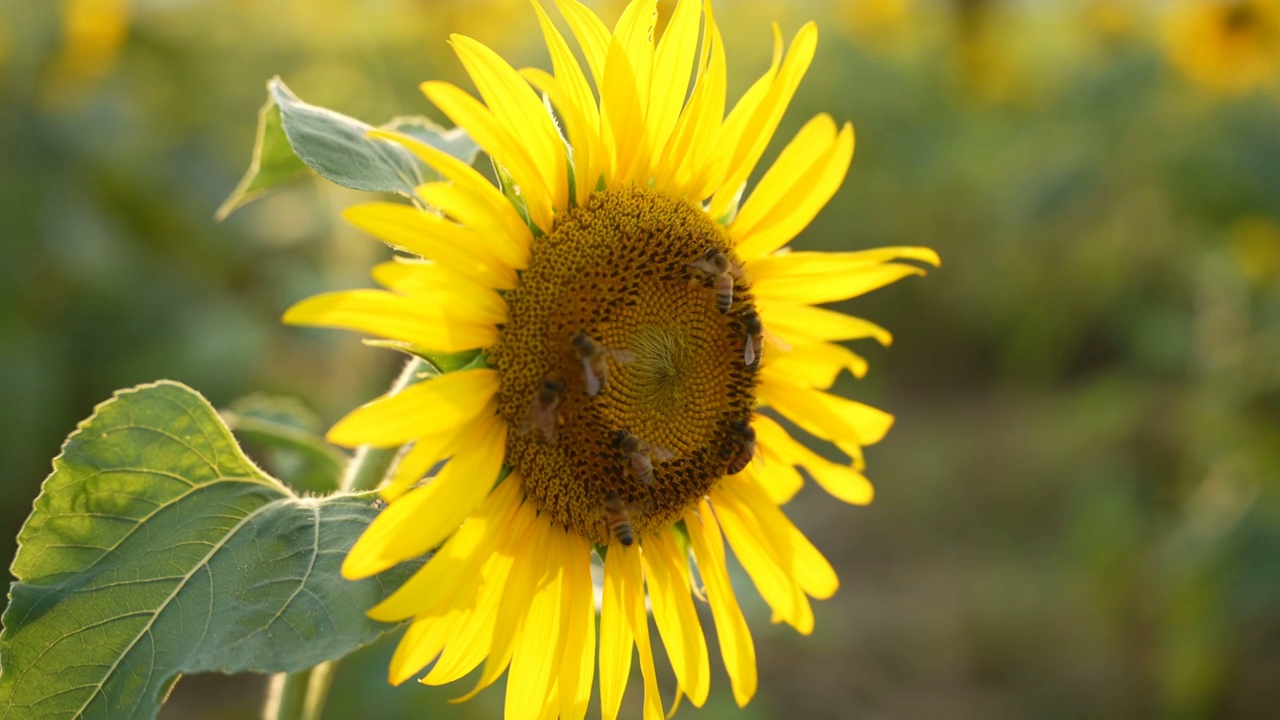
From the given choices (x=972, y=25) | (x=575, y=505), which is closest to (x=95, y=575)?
(x=575, y=505)

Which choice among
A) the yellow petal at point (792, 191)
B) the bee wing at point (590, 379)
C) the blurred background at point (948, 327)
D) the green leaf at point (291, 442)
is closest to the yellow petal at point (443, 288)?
the bee wing at point (590, 379)

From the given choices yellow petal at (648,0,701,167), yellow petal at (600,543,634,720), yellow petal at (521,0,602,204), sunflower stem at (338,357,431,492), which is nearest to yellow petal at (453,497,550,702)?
yellow petal at (600,543,634,720)

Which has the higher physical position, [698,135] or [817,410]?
[698,135]

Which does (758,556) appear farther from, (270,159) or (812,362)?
(270,159)

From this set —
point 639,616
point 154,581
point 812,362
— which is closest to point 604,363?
point 639,616

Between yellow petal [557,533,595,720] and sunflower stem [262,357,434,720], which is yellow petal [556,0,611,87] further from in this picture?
yellow petal [557,533,595,720]

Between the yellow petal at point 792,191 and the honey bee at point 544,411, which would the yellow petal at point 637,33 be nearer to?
the yellow petal at point 792,191
